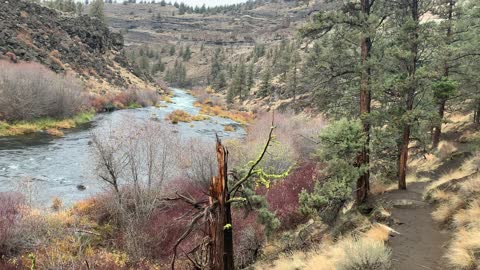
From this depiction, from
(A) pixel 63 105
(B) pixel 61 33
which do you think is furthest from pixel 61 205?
(B) pixel 61 33

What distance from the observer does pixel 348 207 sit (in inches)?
718

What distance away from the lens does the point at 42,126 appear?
41.8m

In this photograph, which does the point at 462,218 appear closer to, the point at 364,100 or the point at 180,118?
the point at 364,100

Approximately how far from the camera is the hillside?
194 ft

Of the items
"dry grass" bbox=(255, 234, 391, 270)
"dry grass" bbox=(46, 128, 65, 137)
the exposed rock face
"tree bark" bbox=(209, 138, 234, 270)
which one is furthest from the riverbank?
"tree bark" bbox=(209, 138, 234, 270)

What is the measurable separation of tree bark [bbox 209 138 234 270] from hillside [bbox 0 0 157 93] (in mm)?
54301

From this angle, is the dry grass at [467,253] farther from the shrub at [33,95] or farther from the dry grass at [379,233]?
the shrub at [33,95]

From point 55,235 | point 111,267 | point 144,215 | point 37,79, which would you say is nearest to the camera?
point 111,267

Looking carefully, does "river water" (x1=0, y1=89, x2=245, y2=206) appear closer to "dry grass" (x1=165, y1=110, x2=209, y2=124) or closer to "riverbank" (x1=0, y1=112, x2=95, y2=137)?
"riverbank" (x1=0, y1=112, x2=95, y2=137)

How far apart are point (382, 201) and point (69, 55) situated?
64.8 meters

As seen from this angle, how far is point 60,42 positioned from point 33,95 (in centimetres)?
3012

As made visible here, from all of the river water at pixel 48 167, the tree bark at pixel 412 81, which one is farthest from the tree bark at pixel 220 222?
the river water at pixel 48 167

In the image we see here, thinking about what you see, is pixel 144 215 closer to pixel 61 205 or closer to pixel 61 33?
pixel 61 205

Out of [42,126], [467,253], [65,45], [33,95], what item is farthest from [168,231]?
[65,45]
